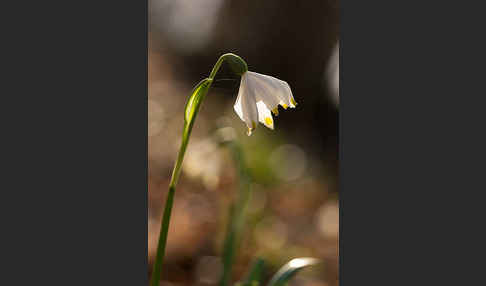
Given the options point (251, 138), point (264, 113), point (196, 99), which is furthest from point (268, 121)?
point (251, 138)

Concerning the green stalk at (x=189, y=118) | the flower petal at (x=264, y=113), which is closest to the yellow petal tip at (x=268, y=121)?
the flower petal at (x=264, y=113)

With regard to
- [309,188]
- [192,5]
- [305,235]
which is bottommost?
[305,235]

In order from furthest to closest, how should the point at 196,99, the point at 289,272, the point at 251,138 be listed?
the point at 251,138 → the point at 289,272 → the point at 196,99

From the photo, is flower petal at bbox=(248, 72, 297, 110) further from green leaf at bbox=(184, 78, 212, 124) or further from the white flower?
green leaf at bbox=(184, 78, 212, 124)

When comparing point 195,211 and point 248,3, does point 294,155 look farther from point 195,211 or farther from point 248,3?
point 248,3

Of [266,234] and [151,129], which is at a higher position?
[151,129]

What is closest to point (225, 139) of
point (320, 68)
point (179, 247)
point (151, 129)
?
point (151, 129)

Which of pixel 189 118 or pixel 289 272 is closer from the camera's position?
pixel 189 118

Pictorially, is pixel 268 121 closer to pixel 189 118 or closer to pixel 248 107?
pixel 248 107

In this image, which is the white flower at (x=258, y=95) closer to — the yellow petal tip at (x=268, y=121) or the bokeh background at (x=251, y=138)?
the yellow petal tip at (x=268, y=121)
